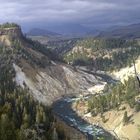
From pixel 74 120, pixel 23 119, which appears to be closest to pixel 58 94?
pixel 74 120

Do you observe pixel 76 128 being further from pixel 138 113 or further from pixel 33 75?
pixel 33 75

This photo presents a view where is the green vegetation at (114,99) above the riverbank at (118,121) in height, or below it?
above

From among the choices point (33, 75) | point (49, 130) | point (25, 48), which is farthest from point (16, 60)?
point (49, 130)

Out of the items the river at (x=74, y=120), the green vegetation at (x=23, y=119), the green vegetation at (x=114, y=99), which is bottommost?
the river at (x=74, y=120)

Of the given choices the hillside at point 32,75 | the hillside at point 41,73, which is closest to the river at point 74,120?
the hillside at point 32,75

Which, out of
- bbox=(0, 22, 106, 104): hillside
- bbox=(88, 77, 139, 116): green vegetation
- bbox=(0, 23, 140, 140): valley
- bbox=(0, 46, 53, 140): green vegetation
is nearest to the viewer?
bbox=(0, 46, 53, 140): green vegetation

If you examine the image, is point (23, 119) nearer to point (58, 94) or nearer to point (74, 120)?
point (74, 120)

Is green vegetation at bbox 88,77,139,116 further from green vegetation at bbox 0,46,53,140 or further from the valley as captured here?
green vegetation at bbox 0,46,53,140

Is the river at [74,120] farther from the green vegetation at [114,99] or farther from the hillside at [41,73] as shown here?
the green vegetation at [114,99]

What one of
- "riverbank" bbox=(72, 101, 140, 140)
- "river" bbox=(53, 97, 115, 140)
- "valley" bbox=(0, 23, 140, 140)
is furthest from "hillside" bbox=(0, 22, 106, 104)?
"riverbank" bbox=(72, 101, 140, 140)

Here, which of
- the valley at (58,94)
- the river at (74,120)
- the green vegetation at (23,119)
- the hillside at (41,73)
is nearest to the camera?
the green vegetation at (23,119)

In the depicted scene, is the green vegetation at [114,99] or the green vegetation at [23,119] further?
the green vegetation at [114,99]
